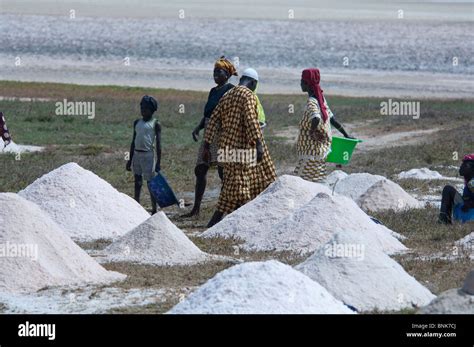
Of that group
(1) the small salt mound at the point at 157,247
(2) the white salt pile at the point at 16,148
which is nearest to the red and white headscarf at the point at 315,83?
(1) the small salt mound at the point at 157,247

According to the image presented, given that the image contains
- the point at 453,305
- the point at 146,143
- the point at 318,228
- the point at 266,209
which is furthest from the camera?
the point at 146,143

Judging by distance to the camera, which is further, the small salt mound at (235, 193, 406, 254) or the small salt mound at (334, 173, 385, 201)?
the small salt mound at (334, 173, 385, 201)

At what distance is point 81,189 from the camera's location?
1205cm

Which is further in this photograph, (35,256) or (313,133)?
(313,133)

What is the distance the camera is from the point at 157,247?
10.4 meters

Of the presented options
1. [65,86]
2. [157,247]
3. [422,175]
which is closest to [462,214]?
[157,247]

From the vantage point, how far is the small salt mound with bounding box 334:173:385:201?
13562mm

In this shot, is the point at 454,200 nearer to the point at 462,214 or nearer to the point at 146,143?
the point at 462,214

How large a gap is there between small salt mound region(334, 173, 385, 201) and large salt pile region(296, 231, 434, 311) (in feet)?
15.1

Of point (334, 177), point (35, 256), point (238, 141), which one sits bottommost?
point (334, 177)

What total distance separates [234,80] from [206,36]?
11768 mm

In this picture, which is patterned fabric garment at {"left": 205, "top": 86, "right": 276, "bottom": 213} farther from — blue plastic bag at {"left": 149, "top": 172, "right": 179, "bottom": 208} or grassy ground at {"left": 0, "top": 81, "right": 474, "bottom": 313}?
blue plastic bag at {"left": 149, "top": 172, "right": 179, "bottom": 208}

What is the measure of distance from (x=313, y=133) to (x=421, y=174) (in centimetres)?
387

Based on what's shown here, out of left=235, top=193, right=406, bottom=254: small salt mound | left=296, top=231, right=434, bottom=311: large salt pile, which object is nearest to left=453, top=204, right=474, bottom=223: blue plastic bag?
left=235, top=193, right=406, bottom=254: small salt mound
